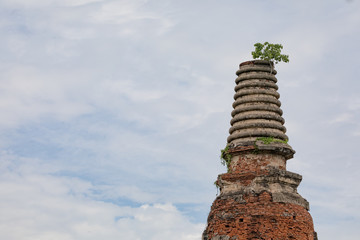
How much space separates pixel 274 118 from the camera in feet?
55.2

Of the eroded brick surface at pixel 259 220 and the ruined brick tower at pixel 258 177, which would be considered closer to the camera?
the eroded brick surface at pixel 259 220

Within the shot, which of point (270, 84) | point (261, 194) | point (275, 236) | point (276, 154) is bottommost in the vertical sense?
point (275, 236)

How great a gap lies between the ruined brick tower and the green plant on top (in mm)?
262

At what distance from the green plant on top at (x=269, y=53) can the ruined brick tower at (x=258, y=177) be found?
262 millimetres

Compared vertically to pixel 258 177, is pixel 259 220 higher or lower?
lower

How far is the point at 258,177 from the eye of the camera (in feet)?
52.1

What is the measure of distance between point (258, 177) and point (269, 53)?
4525mm

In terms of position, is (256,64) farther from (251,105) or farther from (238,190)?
(238,190)

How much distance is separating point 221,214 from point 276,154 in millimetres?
2534

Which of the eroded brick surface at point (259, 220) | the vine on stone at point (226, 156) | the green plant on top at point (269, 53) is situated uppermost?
the green plant on top at point (269, 53)

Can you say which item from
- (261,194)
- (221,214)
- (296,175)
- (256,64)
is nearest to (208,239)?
(221,214)

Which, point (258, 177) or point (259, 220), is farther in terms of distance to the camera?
point (258, 177)

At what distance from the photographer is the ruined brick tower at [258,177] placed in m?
15.1

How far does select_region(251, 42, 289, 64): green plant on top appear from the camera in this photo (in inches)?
706
